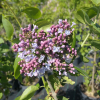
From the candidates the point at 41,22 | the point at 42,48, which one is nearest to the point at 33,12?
the point at 41,22

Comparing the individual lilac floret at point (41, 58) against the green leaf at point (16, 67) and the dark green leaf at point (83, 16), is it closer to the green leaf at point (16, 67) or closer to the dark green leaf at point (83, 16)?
the green leaf at point (16, 67)

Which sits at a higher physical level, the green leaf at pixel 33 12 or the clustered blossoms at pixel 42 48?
the green leaf at pixel 33 12

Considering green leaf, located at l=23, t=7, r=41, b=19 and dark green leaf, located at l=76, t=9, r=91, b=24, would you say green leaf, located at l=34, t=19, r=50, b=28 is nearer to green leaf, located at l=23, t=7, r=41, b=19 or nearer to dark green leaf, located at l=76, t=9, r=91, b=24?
green leaf, located at l=23, t=7, r=41, b=19

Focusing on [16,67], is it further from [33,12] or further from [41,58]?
[33,12]

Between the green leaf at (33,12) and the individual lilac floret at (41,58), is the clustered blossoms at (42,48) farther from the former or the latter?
the green leaf at (33,12)

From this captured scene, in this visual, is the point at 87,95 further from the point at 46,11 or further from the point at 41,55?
the point at 46,11

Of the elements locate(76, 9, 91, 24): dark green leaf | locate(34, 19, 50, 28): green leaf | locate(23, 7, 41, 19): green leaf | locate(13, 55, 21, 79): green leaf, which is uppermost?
locate(23, 7, 41, 19): green leaf

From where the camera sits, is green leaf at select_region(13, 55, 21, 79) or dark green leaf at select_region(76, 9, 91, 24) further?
green leaf at select_region(13, 55, 21, 79)

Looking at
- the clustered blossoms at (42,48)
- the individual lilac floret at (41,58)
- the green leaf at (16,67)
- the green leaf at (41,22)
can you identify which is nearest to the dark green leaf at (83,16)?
the clustered blossoms at (42,48)

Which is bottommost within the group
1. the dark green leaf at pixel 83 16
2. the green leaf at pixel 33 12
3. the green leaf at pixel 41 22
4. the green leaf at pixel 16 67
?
the green leaf at pixel 16 67

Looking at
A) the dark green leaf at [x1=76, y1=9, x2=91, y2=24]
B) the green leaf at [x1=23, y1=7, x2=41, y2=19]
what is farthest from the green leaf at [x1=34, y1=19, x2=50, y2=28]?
the dark green leaf at [x1=76, y1=9, x2=91, y2=24]

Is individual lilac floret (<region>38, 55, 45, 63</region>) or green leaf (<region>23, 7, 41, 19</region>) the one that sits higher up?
green leaf (<region>23, 7, 41, 19</region>)

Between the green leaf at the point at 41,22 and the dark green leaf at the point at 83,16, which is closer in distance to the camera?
the dark green leaf at the point at 83,16

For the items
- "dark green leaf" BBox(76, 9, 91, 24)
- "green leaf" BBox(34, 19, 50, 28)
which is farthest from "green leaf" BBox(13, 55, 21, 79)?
"dark green leaf" BBox(76, 9, 91, 24)
